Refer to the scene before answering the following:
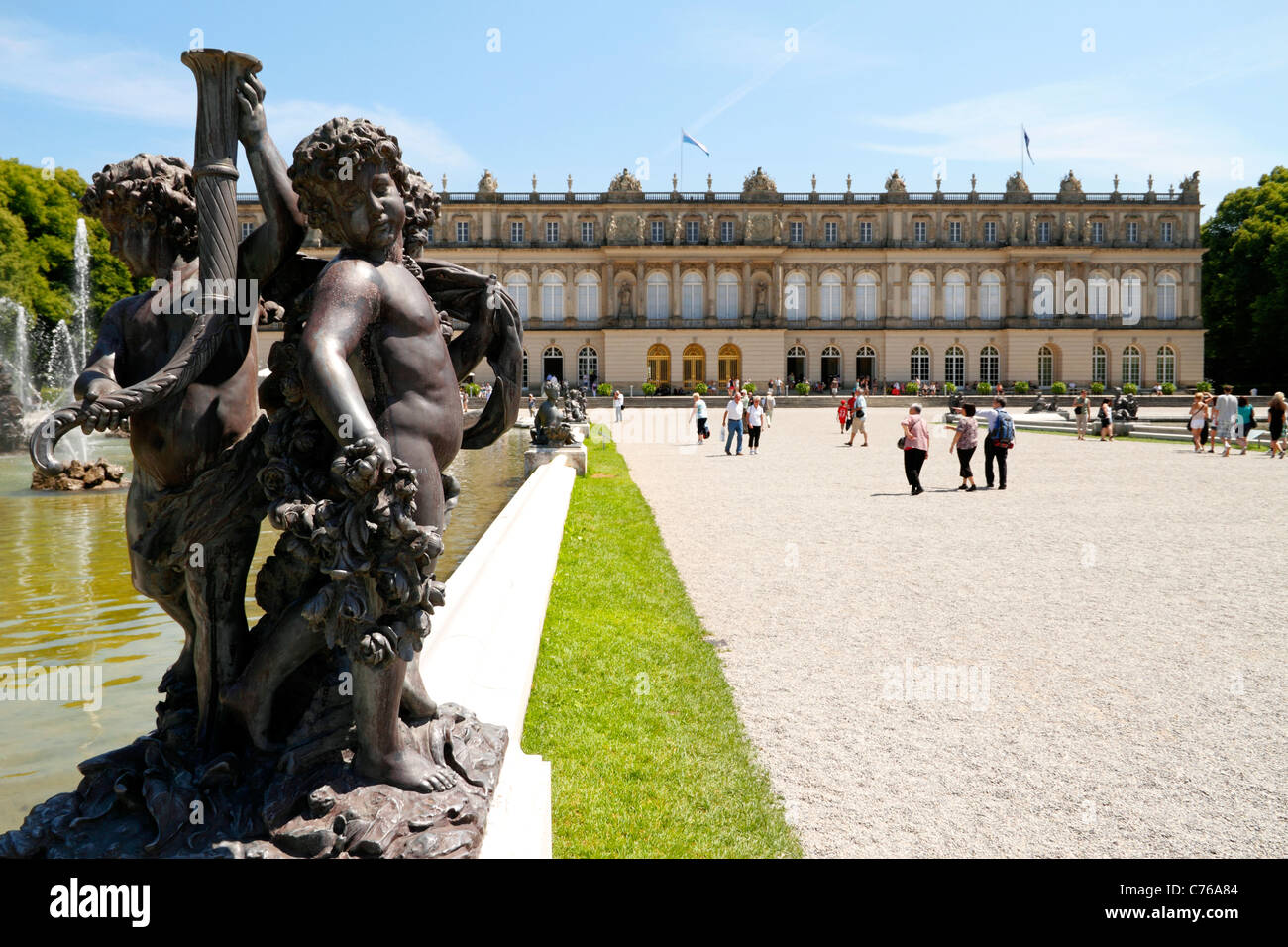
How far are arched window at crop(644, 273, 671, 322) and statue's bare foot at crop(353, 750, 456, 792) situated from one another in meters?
58.0

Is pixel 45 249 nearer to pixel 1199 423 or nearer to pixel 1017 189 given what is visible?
pixel 1199 423

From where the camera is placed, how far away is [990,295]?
196 ft

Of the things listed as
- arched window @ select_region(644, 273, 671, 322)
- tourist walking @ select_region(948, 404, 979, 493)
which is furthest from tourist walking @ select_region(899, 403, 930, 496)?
arched window @ select_region(644, 273, 671, 322)

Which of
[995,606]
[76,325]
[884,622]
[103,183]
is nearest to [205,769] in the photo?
[103,183]

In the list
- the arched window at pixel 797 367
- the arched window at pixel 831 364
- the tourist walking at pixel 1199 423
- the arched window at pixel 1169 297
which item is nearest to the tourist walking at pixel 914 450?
the tourist walking at pixel 1199 423

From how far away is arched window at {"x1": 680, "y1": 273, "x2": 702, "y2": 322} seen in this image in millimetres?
59438

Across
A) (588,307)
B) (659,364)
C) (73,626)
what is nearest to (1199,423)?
(73,626)

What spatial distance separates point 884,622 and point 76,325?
40.7m

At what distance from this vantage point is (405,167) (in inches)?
94.8

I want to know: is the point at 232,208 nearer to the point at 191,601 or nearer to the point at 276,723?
the point at 191,601

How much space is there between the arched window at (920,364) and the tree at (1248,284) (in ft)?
57.2

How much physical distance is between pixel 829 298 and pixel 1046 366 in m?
14.4

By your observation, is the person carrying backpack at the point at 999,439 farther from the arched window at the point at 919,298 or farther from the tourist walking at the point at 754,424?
the arched window at the point at 919,298

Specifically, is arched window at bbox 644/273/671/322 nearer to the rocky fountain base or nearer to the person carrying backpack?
the person carrying backpack
